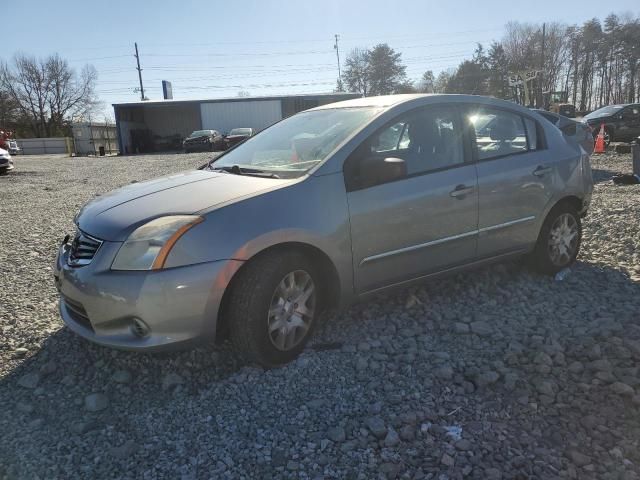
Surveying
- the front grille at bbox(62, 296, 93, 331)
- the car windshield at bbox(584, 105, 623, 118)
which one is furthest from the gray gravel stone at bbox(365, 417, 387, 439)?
the car windshield at bbox(584, 105, 623, 118)

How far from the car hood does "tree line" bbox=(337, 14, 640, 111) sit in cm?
5746

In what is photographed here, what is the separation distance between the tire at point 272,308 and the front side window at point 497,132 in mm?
1822

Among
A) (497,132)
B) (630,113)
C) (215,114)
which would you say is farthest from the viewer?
(215,114)

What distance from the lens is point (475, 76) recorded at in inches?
2388

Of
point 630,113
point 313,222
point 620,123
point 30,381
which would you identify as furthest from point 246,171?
point 630,113

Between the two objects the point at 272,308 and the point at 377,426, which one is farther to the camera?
the point at 272,308

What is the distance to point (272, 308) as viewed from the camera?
122 inches

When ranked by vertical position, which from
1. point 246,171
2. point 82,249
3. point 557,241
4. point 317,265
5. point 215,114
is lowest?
point 557,241

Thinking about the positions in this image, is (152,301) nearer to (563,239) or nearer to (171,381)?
(171,381)

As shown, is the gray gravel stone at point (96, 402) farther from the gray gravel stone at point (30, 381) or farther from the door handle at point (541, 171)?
the door handle at point (541, 171)

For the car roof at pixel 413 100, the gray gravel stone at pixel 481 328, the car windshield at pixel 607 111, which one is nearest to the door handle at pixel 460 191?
the car roof at pixel 413 100

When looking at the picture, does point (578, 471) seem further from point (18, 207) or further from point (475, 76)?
point (475, 76)

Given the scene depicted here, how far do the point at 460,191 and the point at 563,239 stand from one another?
1459 millimetres

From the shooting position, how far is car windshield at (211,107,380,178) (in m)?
A: 3.53
